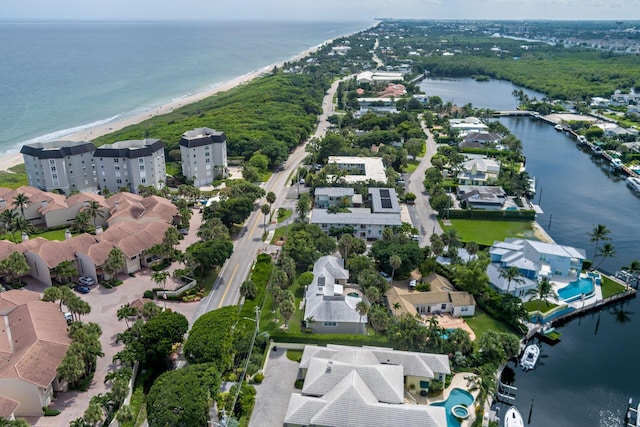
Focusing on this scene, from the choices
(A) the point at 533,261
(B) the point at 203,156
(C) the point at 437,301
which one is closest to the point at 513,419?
(C) the point at 437,301

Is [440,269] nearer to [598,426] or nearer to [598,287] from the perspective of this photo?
[598,287]

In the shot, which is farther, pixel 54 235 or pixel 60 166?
pixel 60 166

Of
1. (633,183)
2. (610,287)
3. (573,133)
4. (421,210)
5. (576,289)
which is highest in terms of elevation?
(573,133)

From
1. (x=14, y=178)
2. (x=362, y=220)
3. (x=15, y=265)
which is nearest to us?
(x=15, y=265)

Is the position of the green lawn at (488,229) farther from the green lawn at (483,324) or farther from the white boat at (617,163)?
the white boat at (617,163)

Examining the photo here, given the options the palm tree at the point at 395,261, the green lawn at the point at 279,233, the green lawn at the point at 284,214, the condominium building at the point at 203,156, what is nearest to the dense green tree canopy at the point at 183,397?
the palm tree at the point at 395,261

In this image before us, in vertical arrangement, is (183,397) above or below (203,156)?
below

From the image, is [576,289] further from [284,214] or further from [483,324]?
[284,214]
